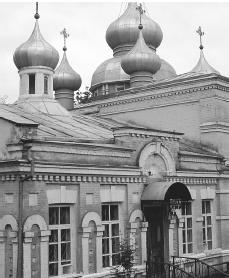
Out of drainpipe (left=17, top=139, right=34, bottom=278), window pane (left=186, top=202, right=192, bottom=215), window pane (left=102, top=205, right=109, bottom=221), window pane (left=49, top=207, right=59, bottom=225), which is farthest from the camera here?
window pane (left=186, top=202, right=192, bottom=215)

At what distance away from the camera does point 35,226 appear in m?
11.7

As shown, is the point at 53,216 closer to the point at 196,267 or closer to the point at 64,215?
the point at 64,215

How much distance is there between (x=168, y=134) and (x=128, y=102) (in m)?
6.16

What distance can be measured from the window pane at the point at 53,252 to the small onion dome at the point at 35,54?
883 centimetres

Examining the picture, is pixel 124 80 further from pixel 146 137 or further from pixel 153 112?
pixel 146 137

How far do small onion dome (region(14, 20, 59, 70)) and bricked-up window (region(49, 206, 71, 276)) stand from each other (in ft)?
26.4

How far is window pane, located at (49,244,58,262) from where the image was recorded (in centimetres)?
1224

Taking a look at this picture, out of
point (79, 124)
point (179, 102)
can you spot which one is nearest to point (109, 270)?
point (79, 124)

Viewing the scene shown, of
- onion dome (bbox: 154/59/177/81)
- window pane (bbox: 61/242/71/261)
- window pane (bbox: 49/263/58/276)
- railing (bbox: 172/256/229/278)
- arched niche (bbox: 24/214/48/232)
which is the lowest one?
railing (bbox: 172/256/229/278)

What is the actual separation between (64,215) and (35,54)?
8269mm

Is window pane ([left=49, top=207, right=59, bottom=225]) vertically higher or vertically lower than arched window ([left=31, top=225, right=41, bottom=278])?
higher

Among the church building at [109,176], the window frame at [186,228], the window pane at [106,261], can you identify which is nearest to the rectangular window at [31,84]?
the church building at [109,176]

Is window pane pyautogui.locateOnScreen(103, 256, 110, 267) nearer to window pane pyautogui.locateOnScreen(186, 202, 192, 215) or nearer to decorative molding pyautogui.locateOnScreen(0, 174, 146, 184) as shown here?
decorative molding pyautogui.locateOnScreen(0, 174, 146, 184)

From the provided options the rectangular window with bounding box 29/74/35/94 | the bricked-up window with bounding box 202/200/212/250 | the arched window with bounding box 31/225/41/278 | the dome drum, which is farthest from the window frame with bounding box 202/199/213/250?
the dome drum
